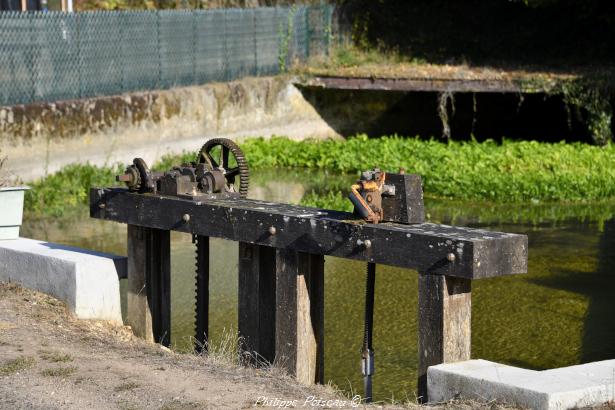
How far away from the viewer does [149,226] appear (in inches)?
394

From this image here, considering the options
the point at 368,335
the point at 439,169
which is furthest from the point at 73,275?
the point at 439,169

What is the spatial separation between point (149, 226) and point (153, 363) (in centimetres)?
184

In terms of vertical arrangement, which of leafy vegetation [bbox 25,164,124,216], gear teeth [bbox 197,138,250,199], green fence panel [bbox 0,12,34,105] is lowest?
leafy vegetation [bbox 25,164,124,216]

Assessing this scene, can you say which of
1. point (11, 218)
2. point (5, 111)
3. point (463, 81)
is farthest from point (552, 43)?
point (11, 218)

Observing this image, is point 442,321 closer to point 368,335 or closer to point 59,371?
point 368,335

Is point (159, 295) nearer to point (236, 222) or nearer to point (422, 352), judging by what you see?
point (236, 222)

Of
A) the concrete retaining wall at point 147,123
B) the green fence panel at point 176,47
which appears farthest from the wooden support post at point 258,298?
the green fence panel at point 176,47

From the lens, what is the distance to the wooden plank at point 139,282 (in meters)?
10.3

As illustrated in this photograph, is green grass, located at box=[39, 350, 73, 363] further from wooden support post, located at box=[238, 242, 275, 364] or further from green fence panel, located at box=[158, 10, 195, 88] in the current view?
green fence panel, located at box=[158, 10, 195, 88]

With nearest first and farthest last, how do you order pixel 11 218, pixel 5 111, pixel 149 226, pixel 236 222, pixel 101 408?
pixel 101 408 < pixel 236 222 < pixel 149 226 < pixel 11 218 < pixel 5 111

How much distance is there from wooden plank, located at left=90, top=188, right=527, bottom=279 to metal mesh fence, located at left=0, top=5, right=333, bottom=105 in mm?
8758

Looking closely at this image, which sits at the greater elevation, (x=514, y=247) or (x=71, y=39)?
(x=71, y=39)

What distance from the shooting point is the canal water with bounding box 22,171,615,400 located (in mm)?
10766

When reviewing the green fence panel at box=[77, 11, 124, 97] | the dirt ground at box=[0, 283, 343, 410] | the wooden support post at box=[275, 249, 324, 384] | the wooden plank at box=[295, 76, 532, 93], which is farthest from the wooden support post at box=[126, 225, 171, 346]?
the wooden plank at box=[295, 76, 532, 93]
